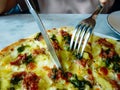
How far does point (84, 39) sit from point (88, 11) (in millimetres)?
660

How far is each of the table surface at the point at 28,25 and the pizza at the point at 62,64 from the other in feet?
0.58

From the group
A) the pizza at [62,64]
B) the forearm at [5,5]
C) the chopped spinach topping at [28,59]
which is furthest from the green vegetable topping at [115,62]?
the forearm at [5,5]

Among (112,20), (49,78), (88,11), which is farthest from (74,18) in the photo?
(49,78)

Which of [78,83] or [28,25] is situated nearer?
[78,83]

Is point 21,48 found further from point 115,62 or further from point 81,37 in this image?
point 115,62

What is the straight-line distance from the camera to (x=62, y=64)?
2.59ft

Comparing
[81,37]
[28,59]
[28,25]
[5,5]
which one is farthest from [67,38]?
[5,5]

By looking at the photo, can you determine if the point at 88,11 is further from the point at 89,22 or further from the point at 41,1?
the point at 89,22

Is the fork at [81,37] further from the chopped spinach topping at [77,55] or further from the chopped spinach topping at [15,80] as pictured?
the chopped spinach topping at [15,80]

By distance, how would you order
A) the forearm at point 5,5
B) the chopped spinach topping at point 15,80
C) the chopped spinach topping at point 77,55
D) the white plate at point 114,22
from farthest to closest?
1. the forearm at point 5,5
2. the white plate at point 114,22
3. the chopped spinach topping at point 77,55
4. the chopped spinach topping at point 15,80

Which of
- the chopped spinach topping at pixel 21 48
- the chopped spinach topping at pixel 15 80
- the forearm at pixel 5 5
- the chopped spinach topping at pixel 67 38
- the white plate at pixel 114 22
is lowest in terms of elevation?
the white plate at pixel 114 22

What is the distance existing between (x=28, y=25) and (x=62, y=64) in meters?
0.42

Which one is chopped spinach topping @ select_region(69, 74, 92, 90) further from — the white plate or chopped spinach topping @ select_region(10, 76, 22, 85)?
the white plate

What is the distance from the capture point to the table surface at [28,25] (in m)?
1.08
